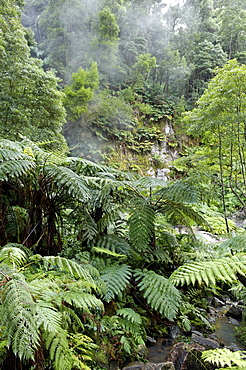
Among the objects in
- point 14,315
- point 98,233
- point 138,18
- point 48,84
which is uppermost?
point 138,18

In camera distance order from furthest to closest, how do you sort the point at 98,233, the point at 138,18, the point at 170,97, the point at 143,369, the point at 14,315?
the point at 138,18 → the point at 170,97 → the point at 98,233 → the point at 143,369 → the point at 14,315

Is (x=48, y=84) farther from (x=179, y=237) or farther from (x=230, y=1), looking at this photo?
(x=230, y=1)

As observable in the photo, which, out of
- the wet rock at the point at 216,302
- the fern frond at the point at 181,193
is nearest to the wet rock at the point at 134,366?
the fern frond at the point at 181,193

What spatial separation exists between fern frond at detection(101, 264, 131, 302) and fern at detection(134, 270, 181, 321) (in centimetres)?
19

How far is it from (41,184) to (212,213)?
936 centimetres

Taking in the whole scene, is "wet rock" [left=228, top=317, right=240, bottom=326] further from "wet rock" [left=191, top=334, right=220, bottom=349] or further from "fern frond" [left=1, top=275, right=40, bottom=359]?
"fern frond" [left=1, top=275, right=40, bottom=359]

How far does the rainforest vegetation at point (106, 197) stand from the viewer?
3.85ft

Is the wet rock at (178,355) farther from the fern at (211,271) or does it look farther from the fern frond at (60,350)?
the fern frond at (60,350)

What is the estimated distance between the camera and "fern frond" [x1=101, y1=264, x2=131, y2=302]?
172cm

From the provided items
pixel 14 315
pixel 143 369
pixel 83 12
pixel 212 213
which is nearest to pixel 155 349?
Result: pixel 143 369

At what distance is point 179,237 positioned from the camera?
11.3ft

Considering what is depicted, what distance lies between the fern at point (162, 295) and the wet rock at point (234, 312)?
1.13 meters

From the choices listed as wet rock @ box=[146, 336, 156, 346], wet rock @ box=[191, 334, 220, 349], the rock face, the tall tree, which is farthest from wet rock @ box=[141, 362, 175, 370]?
the tall tree

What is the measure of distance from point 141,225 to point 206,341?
1.13m
